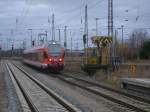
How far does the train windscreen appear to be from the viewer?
4709 cm

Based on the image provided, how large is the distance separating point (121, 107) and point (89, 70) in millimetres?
24499

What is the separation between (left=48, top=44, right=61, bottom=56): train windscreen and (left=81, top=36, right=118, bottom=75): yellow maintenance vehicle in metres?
5.02

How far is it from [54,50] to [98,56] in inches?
253

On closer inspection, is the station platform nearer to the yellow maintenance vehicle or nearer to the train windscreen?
the yellow maintenance vehicle

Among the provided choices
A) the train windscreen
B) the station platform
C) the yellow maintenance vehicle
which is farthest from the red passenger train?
the station platform

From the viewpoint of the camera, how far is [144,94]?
23.0 meters

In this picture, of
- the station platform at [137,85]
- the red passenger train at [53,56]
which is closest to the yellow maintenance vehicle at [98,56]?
the red passenger train at [53,56]

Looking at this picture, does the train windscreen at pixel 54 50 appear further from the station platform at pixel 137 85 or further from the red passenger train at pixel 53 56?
the station platform at pixel 137 85

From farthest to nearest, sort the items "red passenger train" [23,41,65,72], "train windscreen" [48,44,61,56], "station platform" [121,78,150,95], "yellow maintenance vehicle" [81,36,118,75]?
"train windscreen" [48,44,61,56]
"red passenger train" [23,41,65,72]
"yellow maintenance vehicle" [81,36,118,75]
"station platform" [121,78,150,95]

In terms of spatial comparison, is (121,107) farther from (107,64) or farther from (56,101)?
(107,64)

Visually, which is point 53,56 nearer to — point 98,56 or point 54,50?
point 54,50

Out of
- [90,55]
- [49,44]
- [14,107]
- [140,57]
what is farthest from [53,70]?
[140,57]

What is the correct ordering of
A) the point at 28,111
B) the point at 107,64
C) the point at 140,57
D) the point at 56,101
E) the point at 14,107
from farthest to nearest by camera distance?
the point at 140,57
the point at 107,64
the point at 56,101
the point at 14,107
the point at 28,111

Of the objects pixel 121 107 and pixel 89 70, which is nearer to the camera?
pixel 121 107
